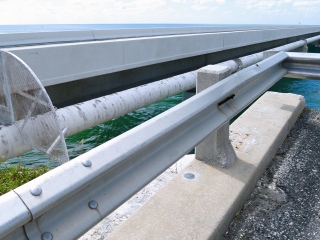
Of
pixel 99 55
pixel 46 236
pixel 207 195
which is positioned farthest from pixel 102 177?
pixel 99 55

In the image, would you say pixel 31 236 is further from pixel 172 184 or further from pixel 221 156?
pixel 221 156

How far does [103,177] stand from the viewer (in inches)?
55.8

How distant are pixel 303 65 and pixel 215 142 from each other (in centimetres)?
190

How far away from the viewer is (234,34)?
14961 mm

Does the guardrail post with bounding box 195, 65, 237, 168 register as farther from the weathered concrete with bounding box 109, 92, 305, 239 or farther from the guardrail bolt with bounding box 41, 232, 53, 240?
the guardrail bolt with bounding box 41, 232, 53, 240

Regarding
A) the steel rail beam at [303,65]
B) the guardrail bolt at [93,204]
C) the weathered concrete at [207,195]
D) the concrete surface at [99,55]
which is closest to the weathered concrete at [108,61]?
the concrete surface at [99,55]

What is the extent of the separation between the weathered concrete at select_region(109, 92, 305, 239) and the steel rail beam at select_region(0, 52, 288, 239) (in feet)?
1.50

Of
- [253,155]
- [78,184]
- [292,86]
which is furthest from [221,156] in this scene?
[292,86]

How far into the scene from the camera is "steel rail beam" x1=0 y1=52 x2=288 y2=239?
1.05 metres

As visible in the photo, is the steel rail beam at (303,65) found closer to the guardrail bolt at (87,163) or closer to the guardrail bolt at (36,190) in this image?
the guardrail bolt at (87,163)

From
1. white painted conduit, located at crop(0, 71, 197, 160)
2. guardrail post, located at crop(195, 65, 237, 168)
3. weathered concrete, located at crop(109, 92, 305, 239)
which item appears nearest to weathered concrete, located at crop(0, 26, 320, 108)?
white painted conduit, located at crop(0, 71, 197, 160)

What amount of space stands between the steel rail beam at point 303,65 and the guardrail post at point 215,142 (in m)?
1.51

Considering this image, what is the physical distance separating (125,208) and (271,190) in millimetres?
1365

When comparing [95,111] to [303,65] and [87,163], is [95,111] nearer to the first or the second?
[303,65]
